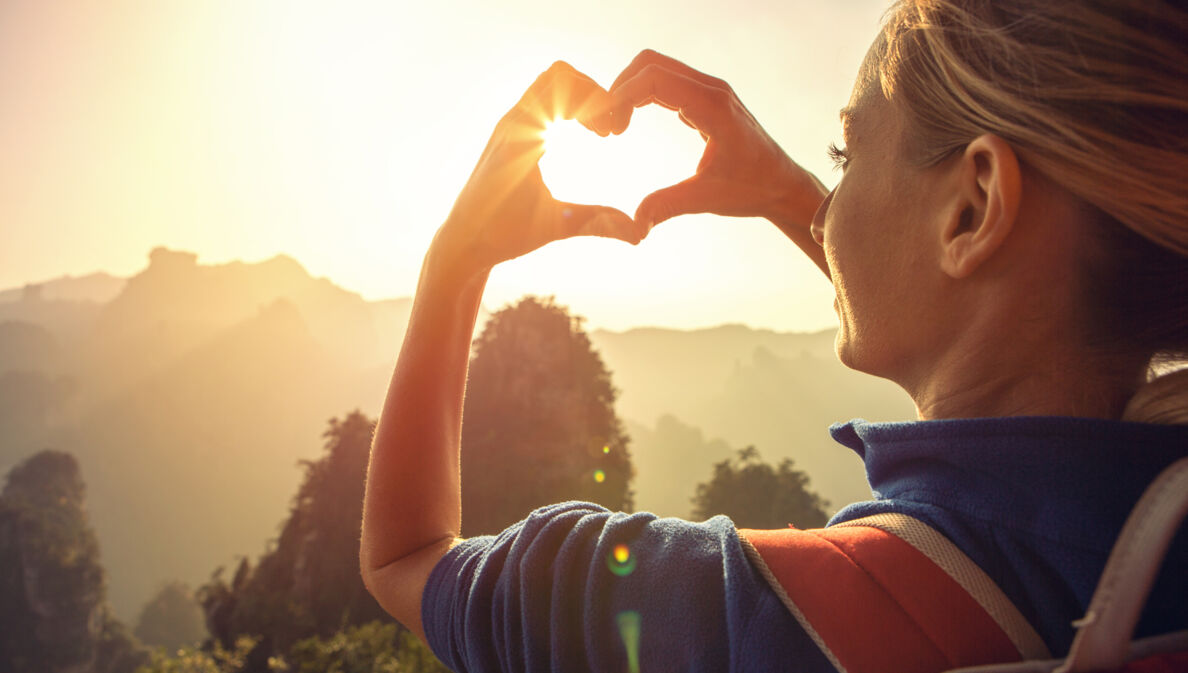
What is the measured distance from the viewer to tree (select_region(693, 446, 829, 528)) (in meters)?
24.9

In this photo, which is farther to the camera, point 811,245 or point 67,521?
point 67,521

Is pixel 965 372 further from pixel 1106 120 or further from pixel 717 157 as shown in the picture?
pixel 717 157

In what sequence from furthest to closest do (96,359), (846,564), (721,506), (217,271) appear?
1. (217,271)
2. (96,359)
3. (721,506)
4. (846,564)

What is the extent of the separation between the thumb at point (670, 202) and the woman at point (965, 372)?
495mm

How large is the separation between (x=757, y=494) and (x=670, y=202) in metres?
25.9

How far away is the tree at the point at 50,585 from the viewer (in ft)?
131

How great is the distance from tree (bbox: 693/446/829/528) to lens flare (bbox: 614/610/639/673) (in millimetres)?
25130

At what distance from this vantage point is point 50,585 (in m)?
41.6

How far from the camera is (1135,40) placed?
0.91 m

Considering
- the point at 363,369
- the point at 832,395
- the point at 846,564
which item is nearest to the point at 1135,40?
the point at 846,564

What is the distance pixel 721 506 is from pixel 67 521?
54335 mm

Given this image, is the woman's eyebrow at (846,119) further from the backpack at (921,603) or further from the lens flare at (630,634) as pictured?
the lens flare at (630,634)

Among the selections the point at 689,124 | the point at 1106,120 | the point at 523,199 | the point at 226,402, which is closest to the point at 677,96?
the point at 689,124

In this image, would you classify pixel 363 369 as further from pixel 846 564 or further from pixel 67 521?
pixel 846 564
